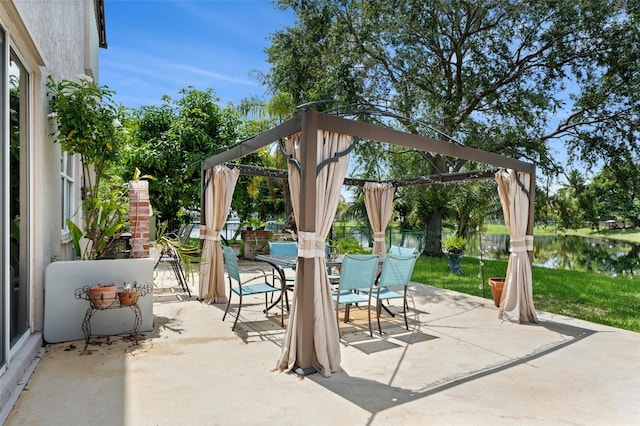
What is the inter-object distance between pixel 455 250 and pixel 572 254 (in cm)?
1350

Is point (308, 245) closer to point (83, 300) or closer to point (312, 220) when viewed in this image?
point (312, 220)

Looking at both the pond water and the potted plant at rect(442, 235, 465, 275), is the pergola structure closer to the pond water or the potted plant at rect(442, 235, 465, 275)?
the potted plant at rect(442, 235, 465, 275)

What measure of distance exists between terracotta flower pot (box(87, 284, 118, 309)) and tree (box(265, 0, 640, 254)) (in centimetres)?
746

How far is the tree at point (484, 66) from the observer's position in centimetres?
948

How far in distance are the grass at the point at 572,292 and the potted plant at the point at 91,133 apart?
603 cm

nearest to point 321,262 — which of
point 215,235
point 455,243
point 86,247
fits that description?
point 86,247

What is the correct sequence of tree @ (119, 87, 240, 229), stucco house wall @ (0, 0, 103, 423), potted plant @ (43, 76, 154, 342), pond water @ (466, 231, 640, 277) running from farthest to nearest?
pond water @ (466, 231, 640, 277) < tree @ (119, 87, 240, 229) < potted plant @ (43, 76, 154, 342) < stucco house wall @ (0, 0, 103, 423)

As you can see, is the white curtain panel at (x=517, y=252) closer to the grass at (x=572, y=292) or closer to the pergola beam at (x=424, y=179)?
the pergola beam at (x=424, y=179)

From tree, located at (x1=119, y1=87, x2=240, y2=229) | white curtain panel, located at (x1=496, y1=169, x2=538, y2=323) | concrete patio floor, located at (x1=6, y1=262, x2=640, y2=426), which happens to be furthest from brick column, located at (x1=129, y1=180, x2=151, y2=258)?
tree, located at (x1=119, y1=87, x2=240, y2=229)

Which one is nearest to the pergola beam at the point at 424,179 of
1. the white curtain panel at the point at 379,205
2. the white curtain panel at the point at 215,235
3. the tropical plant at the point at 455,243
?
the white curtain panel at the point at 379,205

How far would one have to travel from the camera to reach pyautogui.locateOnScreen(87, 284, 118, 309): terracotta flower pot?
12.1 ft

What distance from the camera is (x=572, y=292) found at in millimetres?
7684

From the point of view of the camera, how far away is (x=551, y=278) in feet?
31.2

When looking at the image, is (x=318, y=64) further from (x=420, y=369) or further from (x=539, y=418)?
(x=539, y=418)
